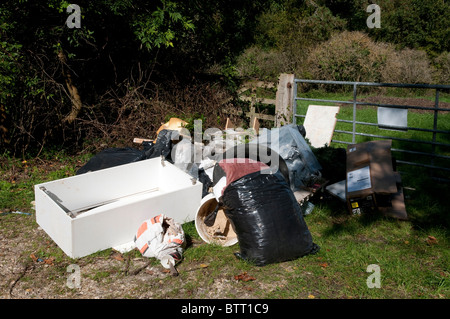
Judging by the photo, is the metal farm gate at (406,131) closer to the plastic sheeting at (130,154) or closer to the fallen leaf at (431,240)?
the fallen leaf at (431,240)

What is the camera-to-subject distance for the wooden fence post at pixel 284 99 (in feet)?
23.6

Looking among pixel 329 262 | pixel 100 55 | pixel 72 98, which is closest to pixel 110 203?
pixel 329 262

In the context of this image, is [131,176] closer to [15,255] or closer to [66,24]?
[15,255]

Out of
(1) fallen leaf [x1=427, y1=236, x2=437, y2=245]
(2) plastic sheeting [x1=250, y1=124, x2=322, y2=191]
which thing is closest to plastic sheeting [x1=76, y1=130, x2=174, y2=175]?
(2) plastic sheeting [x1=250, y1=124, x2=322, y2=191]

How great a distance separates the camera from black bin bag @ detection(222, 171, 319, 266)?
365 cm

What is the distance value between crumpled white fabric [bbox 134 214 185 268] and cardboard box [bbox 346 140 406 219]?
2.12 metres

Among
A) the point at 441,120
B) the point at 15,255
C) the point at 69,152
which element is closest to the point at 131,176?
the point at 15,255

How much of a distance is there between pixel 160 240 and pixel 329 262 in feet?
5.17

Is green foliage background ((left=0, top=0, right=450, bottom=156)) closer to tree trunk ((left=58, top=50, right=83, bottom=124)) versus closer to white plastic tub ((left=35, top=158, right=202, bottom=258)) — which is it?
tree trunk ((left=58, top=50, right=83, bottom=124))

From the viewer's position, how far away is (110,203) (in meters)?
4.93

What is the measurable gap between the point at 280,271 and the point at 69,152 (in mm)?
4598

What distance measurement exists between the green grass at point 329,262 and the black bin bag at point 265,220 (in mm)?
118

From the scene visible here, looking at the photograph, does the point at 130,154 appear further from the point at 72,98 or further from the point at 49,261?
the point at 49,261

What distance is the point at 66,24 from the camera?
20.2 feet
